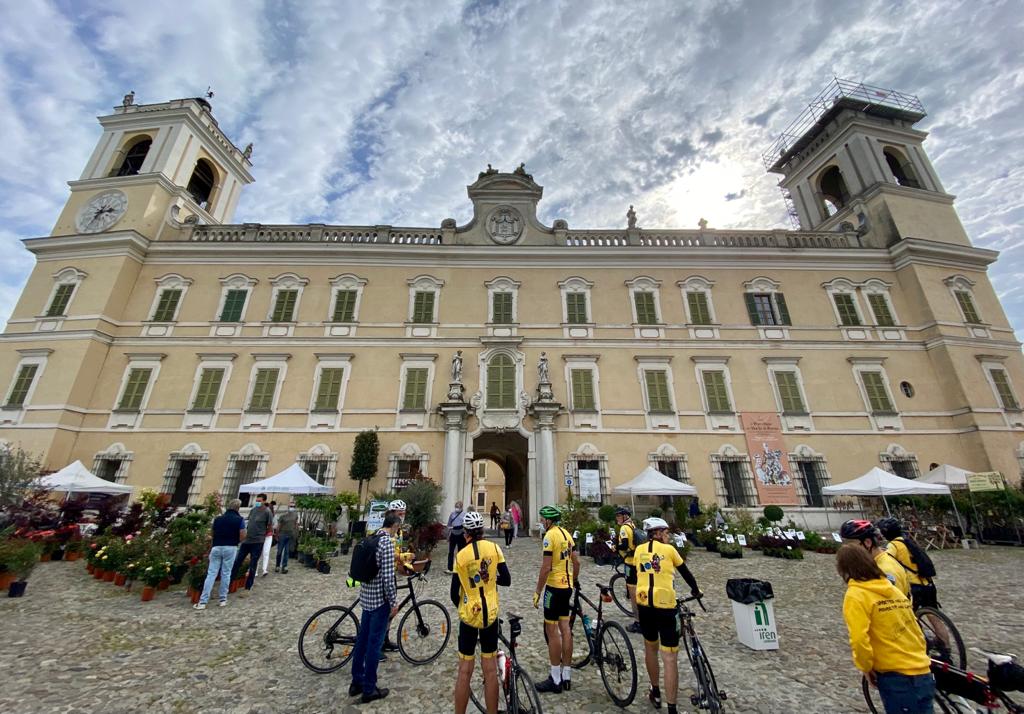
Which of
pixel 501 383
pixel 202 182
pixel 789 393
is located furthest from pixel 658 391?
pixel 202 182

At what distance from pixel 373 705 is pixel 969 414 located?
2391 cm

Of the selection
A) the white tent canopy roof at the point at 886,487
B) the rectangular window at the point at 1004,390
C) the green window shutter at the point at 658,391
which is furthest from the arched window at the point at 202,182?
the rectangular window at the point at 1004,390

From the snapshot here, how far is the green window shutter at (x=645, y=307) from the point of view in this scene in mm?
19594

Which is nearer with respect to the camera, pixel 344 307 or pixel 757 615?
pixel 757 615

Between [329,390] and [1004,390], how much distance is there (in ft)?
94.8

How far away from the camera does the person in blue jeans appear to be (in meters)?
7.68

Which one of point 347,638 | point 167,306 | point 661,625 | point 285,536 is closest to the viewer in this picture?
point 661,625

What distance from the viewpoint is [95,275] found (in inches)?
750

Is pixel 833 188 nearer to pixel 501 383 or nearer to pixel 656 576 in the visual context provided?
pixel 501 383

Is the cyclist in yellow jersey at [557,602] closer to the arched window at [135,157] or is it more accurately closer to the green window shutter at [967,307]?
the green window shutter at [967,307]

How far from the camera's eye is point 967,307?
19.8 meters

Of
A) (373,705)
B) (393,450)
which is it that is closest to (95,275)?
(393,450)

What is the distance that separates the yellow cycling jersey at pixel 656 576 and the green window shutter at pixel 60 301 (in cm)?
2557

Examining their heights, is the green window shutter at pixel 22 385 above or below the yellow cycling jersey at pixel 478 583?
above
